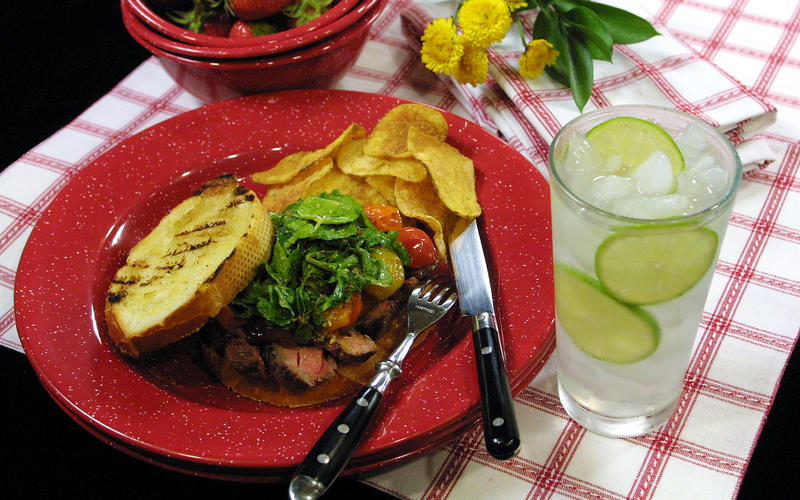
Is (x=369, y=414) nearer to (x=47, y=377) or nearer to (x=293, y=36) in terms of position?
(x=47, y=377)

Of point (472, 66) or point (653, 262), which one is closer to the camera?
point (653, 262)

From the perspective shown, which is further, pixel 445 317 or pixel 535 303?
pixel 445 317

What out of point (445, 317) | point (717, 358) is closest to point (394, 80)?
point (445, 317)

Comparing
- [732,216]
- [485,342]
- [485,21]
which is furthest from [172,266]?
[732,216]

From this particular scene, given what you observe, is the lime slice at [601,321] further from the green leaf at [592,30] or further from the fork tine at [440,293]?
the green leaf at [592,30]

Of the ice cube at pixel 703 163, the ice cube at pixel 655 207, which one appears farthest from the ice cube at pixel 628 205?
the ice cube at pixel 703 163

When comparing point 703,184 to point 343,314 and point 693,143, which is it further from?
point 343,314
